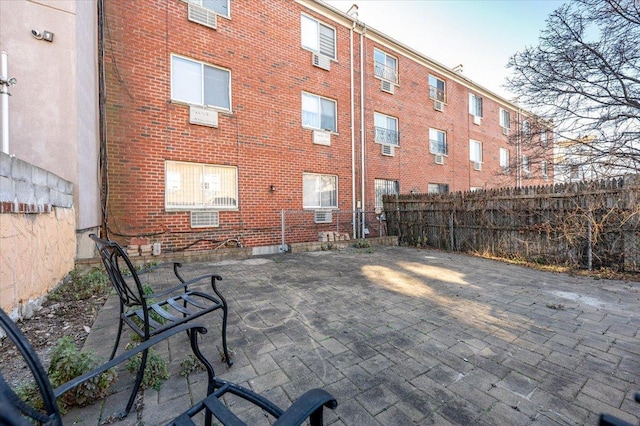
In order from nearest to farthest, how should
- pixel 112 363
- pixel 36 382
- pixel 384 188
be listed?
pixel 36 382 < pixel 112 363 < pixel 384 188

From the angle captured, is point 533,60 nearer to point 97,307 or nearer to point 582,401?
point 582,401

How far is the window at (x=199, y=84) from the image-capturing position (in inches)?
274

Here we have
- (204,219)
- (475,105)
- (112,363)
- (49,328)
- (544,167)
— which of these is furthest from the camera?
(475,105)

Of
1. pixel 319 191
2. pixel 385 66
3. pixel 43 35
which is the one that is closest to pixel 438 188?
pixel 385 66

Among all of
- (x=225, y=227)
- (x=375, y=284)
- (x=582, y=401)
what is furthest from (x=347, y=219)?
(x=582, y=401)

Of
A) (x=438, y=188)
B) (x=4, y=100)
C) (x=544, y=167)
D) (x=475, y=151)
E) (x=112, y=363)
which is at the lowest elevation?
(x=112, y=363)

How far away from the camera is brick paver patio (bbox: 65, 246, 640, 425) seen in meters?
1.71

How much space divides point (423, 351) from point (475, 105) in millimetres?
17173

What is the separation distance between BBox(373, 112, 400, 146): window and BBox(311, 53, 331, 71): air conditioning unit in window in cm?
279

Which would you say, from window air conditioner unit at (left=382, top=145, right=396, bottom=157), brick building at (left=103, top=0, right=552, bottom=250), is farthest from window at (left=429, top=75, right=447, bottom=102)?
window air conditioner unit at (left=382, top=145, right=396, bottom=157)

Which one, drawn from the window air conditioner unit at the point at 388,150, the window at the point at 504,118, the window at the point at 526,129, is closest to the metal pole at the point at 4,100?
the window air conditioner unit at the point at 388,150

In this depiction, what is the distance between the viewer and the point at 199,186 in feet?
23.5

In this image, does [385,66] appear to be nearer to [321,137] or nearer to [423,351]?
[321,137]

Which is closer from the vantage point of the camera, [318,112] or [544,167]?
[544,167]
